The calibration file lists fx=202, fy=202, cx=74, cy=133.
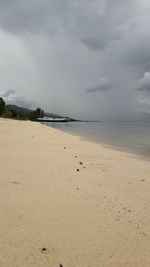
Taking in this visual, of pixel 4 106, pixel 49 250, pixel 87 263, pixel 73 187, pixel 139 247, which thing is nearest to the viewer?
pixel 87 263

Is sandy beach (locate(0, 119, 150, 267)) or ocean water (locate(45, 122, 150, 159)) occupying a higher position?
sandy beach (locate(0, 119, 150, 267))

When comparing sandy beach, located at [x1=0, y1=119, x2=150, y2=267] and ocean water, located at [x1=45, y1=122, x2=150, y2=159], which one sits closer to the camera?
sandy beach, located at [x1=0, y1=119, x2=150, y2=267]

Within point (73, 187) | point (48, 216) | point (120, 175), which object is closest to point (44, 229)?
point (48, 216)

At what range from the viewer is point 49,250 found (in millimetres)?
2400

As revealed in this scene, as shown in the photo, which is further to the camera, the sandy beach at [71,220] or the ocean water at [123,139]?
the ocean water at [123,139]

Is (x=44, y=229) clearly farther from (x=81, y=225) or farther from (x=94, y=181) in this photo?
(x=94, y=181)

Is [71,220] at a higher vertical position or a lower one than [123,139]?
higher

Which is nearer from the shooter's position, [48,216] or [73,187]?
[48,216]

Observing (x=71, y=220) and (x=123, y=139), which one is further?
(x=123, y=139)

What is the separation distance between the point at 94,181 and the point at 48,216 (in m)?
2.21

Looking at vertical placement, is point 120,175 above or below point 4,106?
below

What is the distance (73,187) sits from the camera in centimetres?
456

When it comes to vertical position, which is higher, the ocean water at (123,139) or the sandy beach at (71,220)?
the sandy beach at (71,220)

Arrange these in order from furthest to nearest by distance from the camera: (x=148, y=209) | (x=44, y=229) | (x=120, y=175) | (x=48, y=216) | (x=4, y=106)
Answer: (x=4, y=106) → (x=120, y=175) → (x=148, y=209) → (x=48, y=216) → (x=44, y=229)
